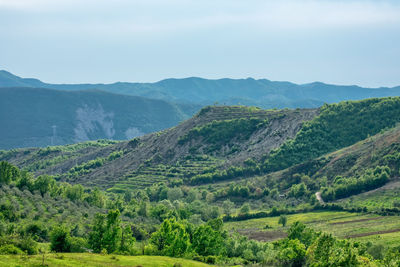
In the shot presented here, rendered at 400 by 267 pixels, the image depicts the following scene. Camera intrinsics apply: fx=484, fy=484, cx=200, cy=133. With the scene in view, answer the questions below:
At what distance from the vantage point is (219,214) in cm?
18788

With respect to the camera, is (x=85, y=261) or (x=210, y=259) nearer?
(x=85, y=261)

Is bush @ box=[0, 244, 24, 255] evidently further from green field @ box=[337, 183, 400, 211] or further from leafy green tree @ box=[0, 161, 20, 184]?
green field @ box=[337, 183, 400, 211]

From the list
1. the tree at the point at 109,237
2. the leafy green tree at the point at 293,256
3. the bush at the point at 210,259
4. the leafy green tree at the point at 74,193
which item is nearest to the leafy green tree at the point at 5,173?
the leafy green tree at the point at 74,193

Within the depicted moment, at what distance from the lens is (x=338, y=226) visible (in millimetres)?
158250

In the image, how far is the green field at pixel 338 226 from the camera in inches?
5320

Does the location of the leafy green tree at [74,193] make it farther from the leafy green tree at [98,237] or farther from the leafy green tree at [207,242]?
the leafy green tree at [207,242]

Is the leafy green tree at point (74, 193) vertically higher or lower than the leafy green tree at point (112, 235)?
lower

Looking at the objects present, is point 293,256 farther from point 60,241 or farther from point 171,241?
point 60,241

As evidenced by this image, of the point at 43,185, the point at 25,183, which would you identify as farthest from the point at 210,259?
the point at 25,183

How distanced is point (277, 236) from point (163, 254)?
64858 millimetres

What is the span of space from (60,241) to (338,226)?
328 ft

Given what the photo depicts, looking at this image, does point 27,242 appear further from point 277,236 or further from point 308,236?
point 277,236

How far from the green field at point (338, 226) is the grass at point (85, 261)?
213 ft

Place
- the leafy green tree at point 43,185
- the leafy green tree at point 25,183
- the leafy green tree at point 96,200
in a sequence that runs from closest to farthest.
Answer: the leafy green tree at point 25,183, the leafy green tree at point 43,185, the leafy green tree at point 96,200
